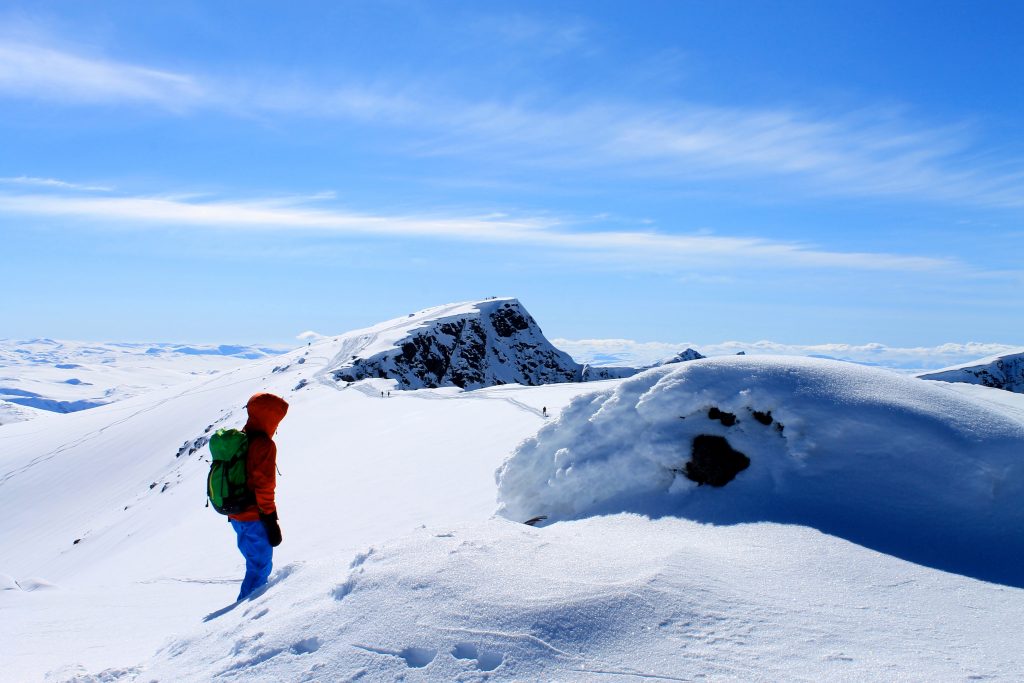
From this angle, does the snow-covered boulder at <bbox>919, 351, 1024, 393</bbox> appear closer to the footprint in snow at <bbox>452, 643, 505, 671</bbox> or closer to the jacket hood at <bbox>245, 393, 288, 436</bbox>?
the jacket hood at <bbox>245, 393, 288, 436</bbox>

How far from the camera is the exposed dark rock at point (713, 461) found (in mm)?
7707

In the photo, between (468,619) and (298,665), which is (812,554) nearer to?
(468,619)

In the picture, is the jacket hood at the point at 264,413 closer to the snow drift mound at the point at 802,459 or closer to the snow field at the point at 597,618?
the snow field at the point at 597,618

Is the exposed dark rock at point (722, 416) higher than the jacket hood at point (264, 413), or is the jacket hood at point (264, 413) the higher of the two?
the jacket hood at point (264, 413)

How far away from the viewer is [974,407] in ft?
25.3

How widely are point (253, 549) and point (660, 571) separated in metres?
4.50

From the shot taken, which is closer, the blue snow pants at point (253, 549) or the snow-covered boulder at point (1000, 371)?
the blue snow pants at point (253, 549)

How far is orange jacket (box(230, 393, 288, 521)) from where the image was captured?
22.5 ft

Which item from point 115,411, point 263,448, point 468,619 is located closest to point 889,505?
point 468,619

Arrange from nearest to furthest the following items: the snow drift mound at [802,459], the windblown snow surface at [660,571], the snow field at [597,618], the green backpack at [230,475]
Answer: the snow field at [597,618], the windblown snow surface at [660,571], the snow drift mound at [802,459], the green backpack at [230,475]

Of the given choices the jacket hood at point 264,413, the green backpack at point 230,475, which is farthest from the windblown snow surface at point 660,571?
the jacket hood at point 264,413

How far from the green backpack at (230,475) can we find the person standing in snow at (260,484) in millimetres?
68

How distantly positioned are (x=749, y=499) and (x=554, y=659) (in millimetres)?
4075

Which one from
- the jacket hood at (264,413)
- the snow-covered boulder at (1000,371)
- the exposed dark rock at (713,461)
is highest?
the jacket hood at (264,413)
